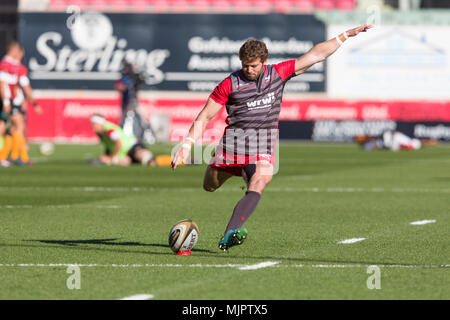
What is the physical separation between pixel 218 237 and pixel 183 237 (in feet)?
4.98

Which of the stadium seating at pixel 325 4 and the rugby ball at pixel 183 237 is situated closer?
the rugby ball at pixel 183 237

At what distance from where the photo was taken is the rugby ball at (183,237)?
9.22 meters

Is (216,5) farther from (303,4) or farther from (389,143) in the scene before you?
(389,143)

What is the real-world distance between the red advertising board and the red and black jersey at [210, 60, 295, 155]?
30.3m

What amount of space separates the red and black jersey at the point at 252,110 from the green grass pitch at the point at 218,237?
3.25 feet

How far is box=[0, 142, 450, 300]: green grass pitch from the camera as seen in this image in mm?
7492

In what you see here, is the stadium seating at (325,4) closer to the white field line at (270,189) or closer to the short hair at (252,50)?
the white field line at (270,189)

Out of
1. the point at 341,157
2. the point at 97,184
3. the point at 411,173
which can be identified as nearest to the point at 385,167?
the point at 411,173

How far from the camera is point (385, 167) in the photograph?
24.4 metres

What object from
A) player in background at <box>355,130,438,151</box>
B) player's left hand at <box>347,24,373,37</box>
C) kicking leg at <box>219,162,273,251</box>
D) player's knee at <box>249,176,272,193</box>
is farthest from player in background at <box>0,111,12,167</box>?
player's knee at <box>249,176,272,193</box>

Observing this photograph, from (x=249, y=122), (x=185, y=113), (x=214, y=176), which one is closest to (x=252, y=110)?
(x=249, y=122)

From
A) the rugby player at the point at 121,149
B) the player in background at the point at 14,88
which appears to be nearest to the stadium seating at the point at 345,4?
the rugby player at the point at 121,149
